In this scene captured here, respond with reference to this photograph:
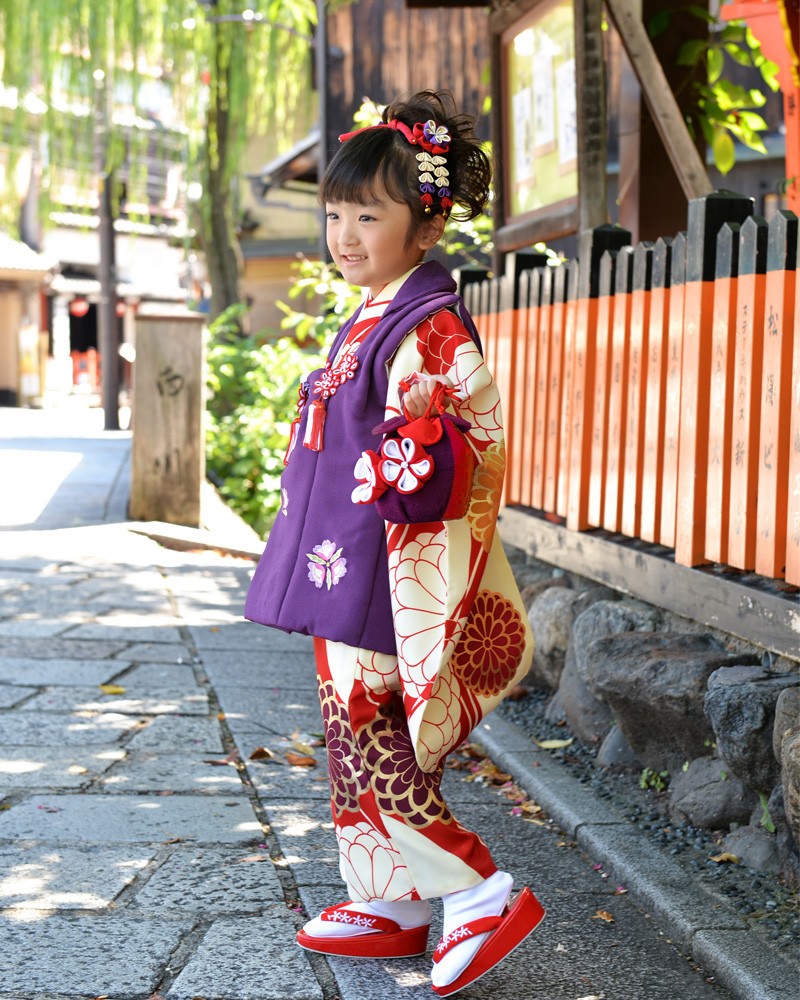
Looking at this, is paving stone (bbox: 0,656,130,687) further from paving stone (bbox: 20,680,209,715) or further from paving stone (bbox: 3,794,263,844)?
paving stone (bbox: 3,794,263,844)

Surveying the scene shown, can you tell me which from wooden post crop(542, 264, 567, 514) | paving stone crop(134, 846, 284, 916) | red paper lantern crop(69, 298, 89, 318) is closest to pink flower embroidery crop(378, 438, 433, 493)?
paving stone crop(134, 846, 284, 916)

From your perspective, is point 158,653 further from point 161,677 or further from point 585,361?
point 585,361

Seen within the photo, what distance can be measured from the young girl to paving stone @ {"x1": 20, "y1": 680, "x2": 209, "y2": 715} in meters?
1.95

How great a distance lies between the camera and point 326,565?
2.57 meters

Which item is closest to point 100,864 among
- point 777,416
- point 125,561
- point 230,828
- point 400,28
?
point 230,828

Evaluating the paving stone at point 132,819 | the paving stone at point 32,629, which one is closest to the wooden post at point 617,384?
the paving stone at point 132,819

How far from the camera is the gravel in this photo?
2.83 metres

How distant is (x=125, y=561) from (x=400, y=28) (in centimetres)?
1040

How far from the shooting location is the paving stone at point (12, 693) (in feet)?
14.7

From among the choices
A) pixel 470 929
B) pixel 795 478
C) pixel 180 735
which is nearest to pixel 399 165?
pixel 795 478

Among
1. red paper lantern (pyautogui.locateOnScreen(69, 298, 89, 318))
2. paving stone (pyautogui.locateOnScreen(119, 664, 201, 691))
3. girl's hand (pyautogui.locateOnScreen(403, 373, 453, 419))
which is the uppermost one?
red paper lantern (pyautogui.locateOnScreen(69, 298, 89, 318))

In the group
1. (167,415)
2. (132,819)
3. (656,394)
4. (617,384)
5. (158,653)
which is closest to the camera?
(132,819)

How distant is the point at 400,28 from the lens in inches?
610

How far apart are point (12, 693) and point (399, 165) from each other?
2.83 metres
